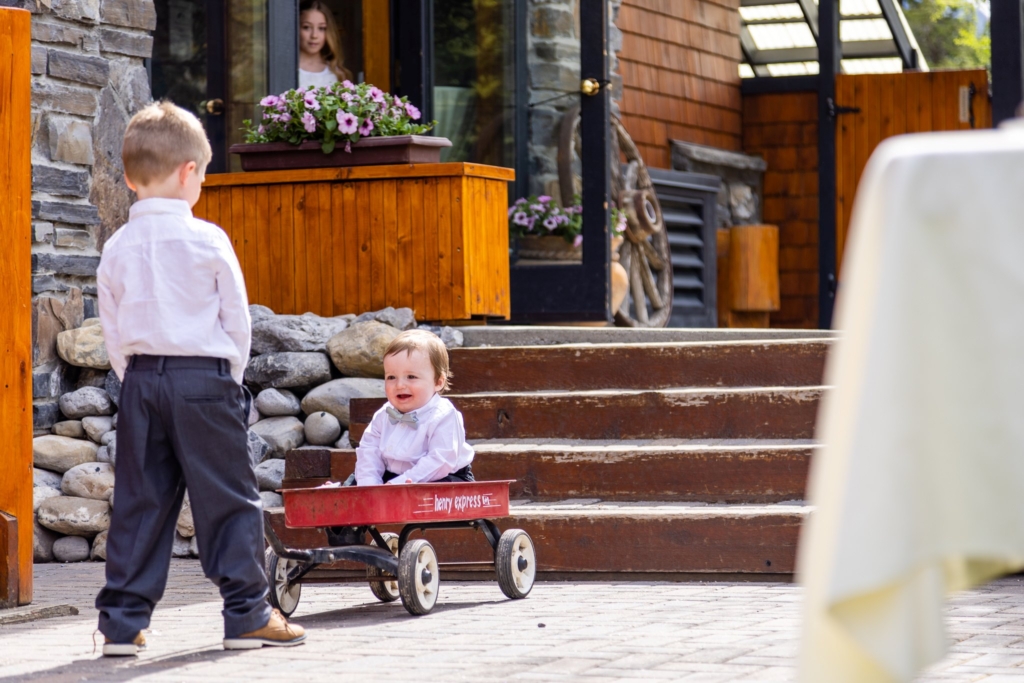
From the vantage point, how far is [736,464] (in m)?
5.53

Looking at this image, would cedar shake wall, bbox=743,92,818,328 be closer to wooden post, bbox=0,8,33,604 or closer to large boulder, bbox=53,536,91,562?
large boulder, bbox=53,536,91,562

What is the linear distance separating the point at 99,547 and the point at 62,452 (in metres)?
0.48

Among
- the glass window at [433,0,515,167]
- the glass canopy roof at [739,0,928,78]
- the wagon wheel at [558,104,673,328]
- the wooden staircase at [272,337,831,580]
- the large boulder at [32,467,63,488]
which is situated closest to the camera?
the wooden staircase at [272,337,831,580]

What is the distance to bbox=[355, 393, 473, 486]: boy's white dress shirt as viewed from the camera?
461 cm

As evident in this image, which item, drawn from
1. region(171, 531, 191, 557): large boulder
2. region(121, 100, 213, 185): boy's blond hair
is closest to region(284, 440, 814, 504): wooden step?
region(171, 531, 191, 557): large boulder

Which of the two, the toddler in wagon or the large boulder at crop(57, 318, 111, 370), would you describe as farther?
the large boulder at crop(57, 318, 111, 370)

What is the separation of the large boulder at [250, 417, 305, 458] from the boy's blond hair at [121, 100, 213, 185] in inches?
104

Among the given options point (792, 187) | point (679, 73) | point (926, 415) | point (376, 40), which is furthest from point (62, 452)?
point (792, 187)

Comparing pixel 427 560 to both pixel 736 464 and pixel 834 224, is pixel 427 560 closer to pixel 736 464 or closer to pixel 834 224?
pixel 736 464

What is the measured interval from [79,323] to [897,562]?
566cm

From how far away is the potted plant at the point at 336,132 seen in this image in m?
7.18

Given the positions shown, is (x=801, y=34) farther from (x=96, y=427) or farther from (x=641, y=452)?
(x=96, y=427)

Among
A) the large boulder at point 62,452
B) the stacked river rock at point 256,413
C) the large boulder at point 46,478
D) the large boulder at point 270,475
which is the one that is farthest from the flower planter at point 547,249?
the large boulder at point 46,478

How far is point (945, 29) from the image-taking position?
2411 centimetres
